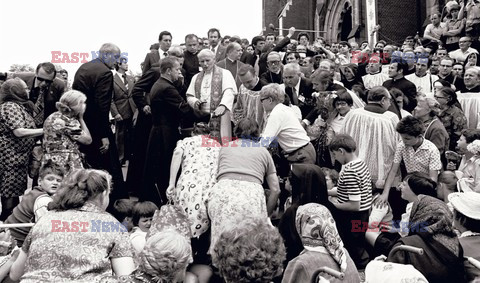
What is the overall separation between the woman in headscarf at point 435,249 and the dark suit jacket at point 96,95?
4049mm

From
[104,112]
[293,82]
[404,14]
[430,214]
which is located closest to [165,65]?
[104,112]

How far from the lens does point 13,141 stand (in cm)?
661

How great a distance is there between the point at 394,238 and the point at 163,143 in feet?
10.0

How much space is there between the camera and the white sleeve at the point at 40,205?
4.63m

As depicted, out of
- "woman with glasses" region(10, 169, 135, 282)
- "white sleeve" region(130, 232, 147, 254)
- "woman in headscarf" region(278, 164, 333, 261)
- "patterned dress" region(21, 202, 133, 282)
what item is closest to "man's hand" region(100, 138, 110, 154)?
"white sleeve" region(130, 232, 147, 254)

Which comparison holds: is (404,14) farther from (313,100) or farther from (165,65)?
(165,65)

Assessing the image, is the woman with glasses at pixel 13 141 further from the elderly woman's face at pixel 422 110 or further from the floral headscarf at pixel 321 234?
the elderly woman's face at pixel 422 110

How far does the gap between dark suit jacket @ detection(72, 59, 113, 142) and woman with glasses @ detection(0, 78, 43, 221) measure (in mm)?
607

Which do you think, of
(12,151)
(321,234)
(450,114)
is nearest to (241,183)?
(321,234)

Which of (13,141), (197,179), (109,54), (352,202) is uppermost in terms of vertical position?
(109,54)

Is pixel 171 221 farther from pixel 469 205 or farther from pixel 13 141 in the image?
pixel 13 141

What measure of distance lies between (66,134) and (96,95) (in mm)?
919

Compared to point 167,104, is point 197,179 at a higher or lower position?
lower

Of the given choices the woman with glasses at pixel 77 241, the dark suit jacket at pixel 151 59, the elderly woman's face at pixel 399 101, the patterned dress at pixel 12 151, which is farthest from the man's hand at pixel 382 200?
the dark suit jacket at pixel 151 59
